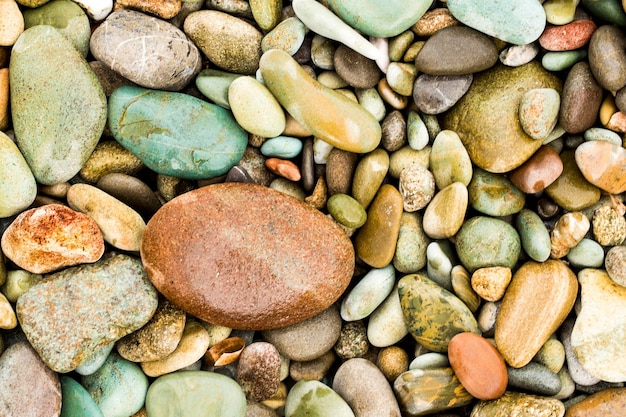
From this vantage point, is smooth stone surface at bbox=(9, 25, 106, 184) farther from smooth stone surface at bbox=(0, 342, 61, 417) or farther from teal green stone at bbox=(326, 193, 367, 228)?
teal green stone at bbox=(326, 193, 367, 228)

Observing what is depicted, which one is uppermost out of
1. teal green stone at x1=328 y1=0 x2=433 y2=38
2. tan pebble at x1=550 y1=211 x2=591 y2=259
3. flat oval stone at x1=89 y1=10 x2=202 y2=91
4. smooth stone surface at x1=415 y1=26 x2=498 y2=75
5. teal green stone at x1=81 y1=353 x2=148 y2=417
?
teal green stone at x1=328 y1=0 x2=433 y2=38

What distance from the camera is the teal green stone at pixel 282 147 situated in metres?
2.14

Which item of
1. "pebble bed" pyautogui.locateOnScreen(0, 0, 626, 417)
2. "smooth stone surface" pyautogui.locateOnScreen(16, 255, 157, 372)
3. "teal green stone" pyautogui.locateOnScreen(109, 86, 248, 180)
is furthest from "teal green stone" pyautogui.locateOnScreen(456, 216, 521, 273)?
"smooth stone surface" pyautogui.locateOnScreen(16, 255, 157, 372)

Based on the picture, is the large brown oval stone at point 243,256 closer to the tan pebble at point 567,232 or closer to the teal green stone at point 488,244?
the teal green stone at point 488,244

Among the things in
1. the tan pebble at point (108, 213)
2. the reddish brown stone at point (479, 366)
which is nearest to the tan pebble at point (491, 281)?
the reddish brown stone at point (479, 366)

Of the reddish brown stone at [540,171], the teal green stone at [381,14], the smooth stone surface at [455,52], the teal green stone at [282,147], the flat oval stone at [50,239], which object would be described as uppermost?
the teal green stone at [381,14]

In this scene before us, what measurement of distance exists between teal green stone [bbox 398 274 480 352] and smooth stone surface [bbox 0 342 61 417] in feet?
3.94

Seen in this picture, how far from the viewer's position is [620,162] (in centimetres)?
200

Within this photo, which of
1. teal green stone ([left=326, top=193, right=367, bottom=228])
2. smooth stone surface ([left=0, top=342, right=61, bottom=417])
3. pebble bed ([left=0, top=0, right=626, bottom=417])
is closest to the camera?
smooth stone surface ([left=0, top=342, right=61, bottom=417])

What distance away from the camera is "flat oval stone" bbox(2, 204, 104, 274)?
1.92m

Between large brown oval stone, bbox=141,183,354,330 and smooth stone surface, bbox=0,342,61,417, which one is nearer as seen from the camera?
smooth stone surface, bbox=0,342,61,417

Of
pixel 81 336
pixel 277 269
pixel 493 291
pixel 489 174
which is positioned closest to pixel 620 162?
pixel 489 174

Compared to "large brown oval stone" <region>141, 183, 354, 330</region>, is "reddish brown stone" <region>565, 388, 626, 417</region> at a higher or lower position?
lower

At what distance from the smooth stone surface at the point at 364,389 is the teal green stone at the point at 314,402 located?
38mm
